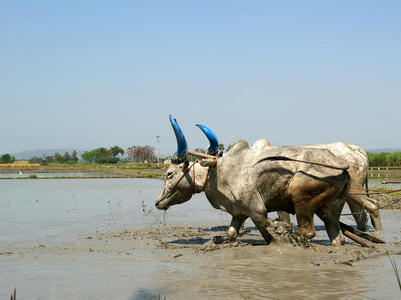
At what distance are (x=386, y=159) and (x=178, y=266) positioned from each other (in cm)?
4515

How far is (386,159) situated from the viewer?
49125mm

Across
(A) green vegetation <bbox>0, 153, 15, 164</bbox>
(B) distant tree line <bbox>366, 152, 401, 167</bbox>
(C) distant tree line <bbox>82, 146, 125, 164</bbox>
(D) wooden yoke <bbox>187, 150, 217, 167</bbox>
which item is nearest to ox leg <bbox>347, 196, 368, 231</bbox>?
(D) wooden yoke <bbox>187, 150, 217, 167</bbox>

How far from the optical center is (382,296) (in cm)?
570

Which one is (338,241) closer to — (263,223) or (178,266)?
(263,223)

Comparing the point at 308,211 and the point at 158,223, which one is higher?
the point at 308,211

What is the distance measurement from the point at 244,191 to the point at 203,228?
3968 millimetres

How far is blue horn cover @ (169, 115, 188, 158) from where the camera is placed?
8.87 m

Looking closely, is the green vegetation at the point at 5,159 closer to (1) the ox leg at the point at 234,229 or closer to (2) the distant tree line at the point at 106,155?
(2) the distant tree line at the point at 106,155

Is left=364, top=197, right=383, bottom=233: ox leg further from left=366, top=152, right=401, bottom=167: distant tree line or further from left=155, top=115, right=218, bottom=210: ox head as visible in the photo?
left=366, top=152, right=401, bottom=167: distant tree line

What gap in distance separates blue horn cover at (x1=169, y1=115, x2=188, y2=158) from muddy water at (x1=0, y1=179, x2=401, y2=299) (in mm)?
1618

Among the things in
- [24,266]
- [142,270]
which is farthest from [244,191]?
[24,266]

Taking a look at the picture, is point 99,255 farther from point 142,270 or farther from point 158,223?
point 158,223

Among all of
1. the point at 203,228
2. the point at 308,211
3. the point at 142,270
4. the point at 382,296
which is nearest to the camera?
the point at 382,296

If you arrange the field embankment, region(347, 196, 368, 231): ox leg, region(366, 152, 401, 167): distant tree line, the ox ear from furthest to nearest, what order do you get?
the field embankment → region(366, 152, 401, 167): distant tree line → region(347, 196, 368, 231): ox leg → the ox ear
